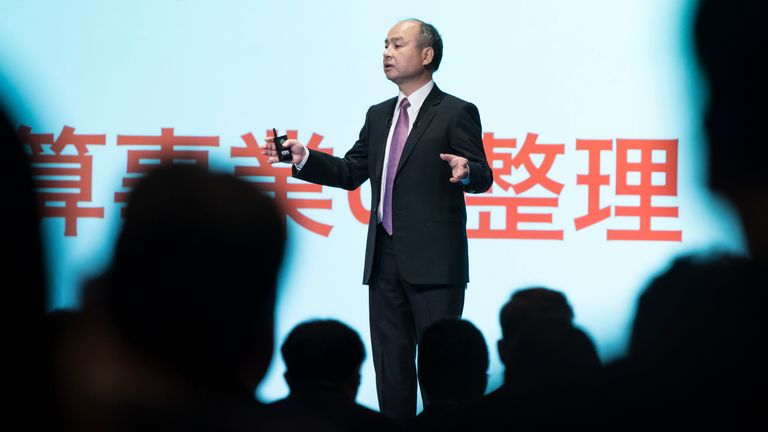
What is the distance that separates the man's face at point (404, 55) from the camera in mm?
2367

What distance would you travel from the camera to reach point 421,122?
2.36 metres

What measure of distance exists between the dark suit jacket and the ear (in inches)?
3.4

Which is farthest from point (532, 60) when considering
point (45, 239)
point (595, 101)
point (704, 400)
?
point (45, 239)

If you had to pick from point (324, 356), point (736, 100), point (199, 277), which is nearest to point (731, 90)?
point (736, 100)

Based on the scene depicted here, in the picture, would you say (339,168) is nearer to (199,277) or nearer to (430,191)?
(430,191)

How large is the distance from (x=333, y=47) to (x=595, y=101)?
1.04 m

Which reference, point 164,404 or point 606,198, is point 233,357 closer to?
point 164,404

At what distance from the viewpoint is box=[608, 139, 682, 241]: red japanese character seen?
3.45m

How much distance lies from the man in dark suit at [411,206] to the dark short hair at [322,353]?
38.8 inches

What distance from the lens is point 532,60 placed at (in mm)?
3510

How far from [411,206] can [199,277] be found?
59.3 inches

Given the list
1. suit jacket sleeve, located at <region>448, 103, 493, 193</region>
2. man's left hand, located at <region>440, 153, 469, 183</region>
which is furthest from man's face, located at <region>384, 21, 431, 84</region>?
man's left hand, located at <region>440, 153, 469, 183</region>

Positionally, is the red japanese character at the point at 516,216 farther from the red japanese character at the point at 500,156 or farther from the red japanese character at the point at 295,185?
the red japanese character at the point at 295,185

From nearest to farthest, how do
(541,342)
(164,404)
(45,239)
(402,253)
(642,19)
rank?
1. (45,239)
2. (164,404)
3. (541,342)
4. (402,253)
5. (642,19)
